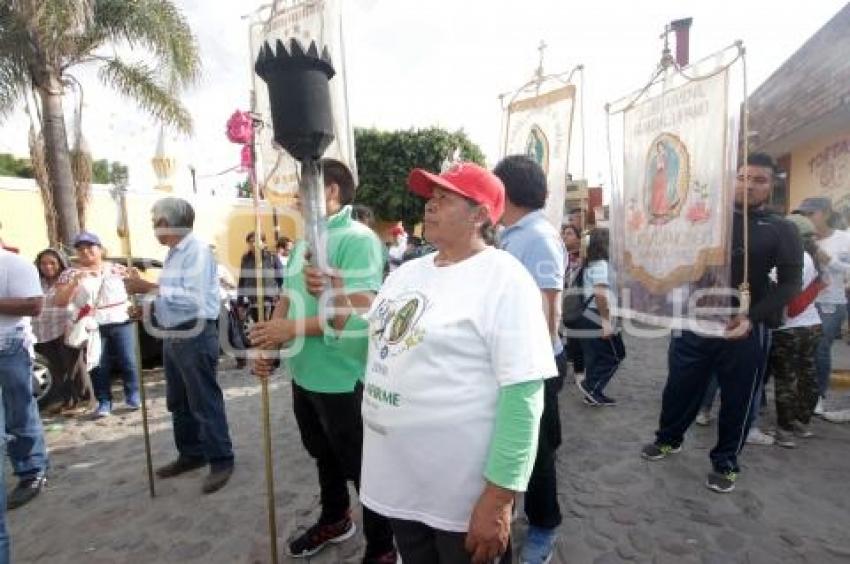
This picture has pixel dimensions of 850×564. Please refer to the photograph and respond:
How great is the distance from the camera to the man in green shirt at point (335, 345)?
2.33m

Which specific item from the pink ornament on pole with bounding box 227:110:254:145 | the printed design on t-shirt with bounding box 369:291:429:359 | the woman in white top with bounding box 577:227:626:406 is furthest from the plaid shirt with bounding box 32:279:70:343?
the woman in white top with bounding box 577:227:626:406

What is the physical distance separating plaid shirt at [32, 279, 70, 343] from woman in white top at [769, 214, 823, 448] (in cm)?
643

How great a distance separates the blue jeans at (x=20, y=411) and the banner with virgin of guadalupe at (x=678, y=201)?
4.13 metres

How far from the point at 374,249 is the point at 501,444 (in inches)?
45.8

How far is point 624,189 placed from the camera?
387 cm

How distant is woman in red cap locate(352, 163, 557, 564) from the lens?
1607 millimetres

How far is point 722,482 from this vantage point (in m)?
3.50

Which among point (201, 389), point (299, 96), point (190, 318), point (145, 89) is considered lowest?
point (201, 389)

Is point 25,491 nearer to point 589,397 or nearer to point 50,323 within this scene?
point 50,323

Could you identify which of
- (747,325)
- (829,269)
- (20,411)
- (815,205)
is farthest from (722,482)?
(20,411)

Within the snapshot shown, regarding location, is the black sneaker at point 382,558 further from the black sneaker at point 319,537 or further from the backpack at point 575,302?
the backpack at point 575,302

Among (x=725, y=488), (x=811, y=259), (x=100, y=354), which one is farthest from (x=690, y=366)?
(x=100, y=354)

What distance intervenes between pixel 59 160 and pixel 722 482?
35.3ft

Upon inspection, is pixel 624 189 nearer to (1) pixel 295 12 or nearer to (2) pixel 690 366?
(2) pixel 690 366
